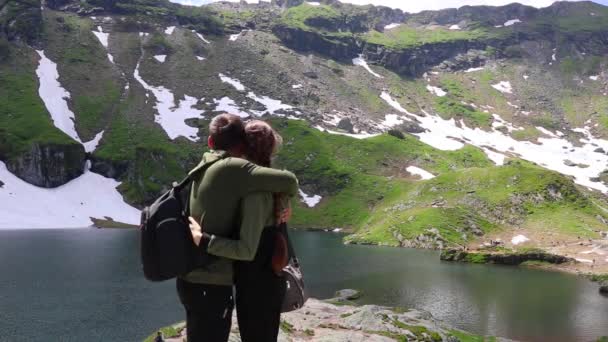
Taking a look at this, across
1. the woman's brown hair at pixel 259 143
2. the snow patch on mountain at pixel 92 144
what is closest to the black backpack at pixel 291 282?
the woman's brown hair at pixel 259 143

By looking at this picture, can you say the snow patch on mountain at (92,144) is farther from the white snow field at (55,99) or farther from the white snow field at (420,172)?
the white snow field at (420,172)

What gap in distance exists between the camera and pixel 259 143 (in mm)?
6934

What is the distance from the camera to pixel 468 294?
5984 centimetres

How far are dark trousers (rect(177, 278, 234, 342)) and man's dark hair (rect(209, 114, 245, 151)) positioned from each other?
1967 mm

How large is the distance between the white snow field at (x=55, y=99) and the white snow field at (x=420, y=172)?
116122 mm

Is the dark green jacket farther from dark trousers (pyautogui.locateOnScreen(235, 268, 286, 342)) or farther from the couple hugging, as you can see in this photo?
dark trousers (pyautogui.locateOnScreen(235, 268, 286, 342))

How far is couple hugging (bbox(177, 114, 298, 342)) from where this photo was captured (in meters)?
6.43

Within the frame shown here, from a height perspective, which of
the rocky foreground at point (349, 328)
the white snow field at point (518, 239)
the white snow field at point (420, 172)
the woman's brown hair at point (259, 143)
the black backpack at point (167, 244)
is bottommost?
the white snow field at point (420, 172)

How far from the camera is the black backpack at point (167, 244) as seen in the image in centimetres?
624

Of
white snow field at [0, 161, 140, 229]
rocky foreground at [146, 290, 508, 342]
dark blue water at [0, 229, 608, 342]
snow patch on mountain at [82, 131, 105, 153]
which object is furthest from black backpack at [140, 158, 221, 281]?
snow patch on mountain at [82, 131, 105, 153]

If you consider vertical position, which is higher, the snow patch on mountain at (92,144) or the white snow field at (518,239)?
the white snow field at (518,239)

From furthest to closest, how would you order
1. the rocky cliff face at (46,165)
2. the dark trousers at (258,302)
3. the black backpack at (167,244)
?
the rocky cliff face at (46,165) → the dark trousers at (258,302) → the black backpack at (167,244)

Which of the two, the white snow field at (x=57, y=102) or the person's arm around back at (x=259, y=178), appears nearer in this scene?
the person's arm around back at (x=259, y=178)

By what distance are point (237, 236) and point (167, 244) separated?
898mm
